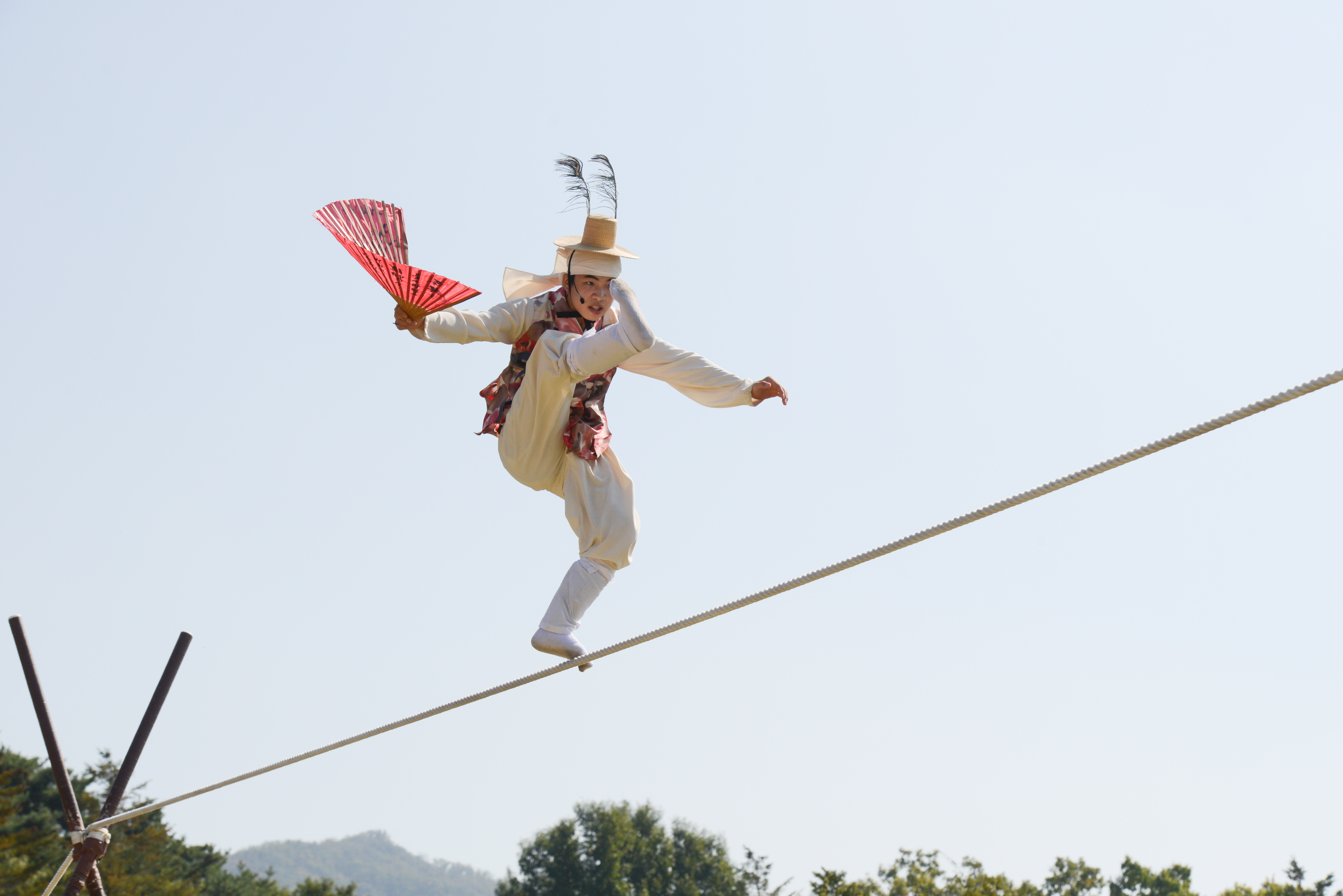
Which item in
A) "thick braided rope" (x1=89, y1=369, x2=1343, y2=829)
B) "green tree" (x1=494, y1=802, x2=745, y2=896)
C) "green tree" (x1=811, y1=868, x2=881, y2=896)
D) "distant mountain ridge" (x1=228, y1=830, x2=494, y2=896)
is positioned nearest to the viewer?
"thick braided rope" (x1=89, y1=369, x2=1343, y2=829)

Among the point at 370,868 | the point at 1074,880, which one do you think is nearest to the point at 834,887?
the point at 1074,880

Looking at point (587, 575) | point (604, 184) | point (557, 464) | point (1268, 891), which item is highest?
point (1268, 891)

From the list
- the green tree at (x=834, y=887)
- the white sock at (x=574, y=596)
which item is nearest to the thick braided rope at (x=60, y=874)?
the white sock at (x=574, y=596)

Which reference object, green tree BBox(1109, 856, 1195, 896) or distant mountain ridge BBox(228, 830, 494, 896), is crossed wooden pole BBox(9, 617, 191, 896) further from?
distant mountain ridge BBox(228, 830, 494, 896)

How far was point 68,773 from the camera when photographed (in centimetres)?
579

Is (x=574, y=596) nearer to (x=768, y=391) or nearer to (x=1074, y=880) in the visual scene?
(x=768, y=391)

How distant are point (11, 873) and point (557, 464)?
25.6 meters

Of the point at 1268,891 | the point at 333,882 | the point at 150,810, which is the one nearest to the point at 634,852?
the point at 333,882

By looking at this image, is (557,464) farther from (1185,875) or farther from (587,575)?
(1185,875)

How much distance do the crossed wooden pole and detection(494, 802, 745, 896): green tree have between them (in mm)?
43461

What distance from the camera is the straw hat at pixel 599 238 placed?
4664 millimetres

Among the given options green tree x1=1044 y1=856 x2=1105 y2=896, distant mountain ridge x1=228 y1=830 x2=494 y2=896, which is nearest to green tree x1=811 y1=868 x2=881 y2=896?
green tree x1=1044 y1=856 x2=1105 y2=896

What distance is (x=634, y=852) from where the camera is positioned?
1939 inches

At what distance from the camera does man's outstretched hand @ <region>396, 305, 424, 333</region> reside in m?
4.42
